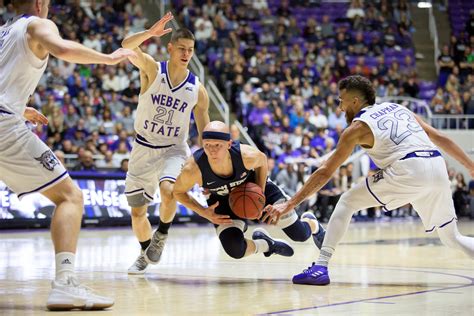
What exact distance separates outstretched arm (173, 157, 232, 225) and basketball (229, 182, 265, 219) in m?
0.12

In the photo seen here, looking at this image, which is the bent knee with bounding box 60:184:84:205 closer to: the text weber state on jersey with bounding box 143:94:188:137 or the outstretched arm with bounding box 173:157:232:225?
the outstretched arm with bounding box 173:157:232:225

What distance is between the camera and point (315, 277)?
691cm

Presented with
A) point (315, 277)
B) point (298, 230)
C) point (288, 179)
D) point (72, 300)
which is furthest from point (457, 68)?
point (72, 300)

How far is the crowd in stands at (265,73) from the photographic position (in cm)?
1738

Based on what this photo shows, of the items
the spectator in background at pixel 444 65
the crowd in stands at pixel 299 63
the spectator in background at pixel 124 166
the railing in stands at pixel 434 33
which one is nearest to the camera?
the spectator in background at pixel 124 166

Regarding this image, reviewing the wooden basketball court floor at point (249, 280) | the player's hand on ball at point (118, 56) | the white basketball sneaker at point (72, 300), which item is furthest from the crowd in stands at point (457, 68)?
the white basketball sneaker at point (72, 300)

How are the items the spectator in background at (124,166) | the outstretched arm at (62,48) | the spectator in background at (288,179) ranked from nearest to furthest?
the outstretched arm at (62,48) → the spectator in background at (124,166) → the spectator in background at (288,179)

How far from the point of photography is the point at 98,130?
17.2m

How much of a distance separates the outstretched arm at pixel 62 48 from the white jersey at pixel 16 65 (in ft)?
0.24

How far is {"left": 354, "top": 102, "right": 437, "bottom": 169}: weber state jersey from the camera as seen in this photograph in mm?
6902

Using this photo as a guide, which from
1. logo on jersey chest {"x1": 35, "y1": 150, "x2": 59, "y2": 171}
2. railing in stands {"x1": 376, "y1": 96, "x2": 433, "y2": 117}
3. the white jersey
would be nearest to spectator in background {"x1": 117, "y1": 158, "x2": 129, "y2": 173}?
railing in stands {"x1": 376, "y1": 96, "x2": 433, "y2": 117}

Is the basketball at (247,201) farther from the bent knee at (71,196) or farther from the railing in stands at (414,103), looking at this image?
the railing in stands at (414,103)

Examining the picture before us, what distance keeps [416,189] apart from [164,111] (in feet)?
8.32

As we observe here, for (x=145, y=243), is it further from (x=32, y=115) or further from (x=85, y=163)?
(x=85, y=163)
